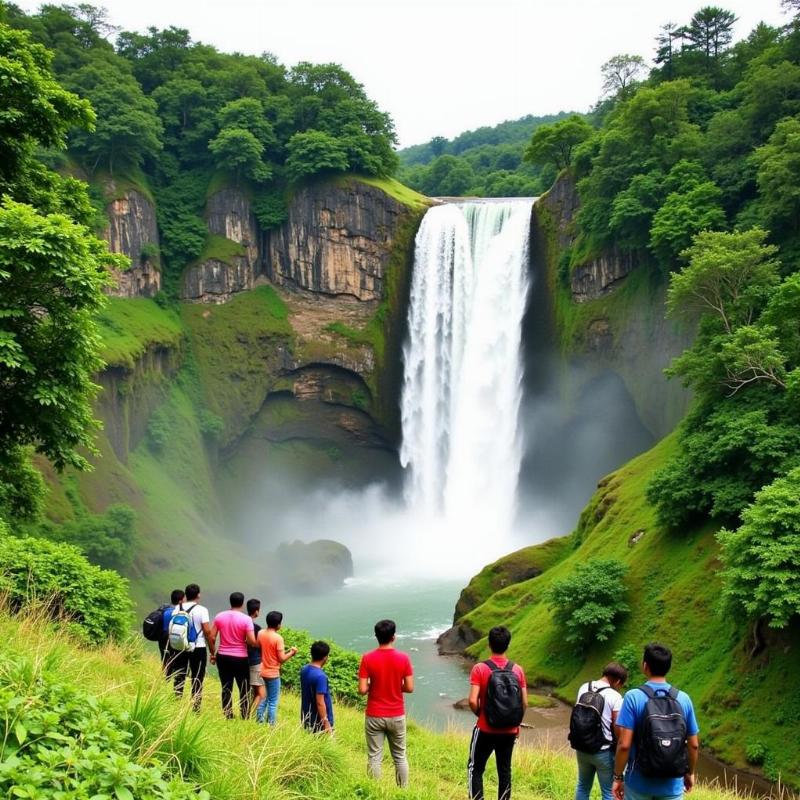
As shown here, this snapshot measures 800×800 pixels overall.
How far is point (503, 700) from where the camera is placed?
252 inches

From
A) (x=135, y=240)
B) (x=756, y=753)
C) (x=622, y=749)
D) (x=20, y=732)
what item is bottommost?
(x=756, y=753)

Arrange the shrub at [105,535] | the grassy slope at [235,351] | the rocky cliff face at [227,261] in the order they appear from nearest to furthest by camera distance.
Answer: the shrub at [105,535] → the grassy slope at [235,351] → the rocky cliff face at [227,261]

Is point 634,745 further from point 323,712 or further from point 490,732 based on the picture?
point 323,712

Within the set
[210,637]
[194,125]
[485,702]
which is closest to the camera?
[485,702]

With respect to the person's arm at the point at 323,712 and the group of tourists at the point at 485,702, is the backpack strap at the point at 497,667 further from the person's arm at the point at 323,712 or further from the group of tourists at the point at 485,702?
the person's arm at the point at 323,712

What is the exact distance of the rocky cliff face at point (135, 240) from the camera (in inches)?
1844

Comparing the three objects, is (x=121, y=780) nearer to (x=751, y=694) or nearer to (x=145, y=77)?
(x=751, y=694)

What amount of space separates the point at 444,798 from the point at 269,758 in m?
1.73

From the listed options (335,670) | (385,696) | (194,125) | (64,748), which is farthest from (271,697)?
(194,125)

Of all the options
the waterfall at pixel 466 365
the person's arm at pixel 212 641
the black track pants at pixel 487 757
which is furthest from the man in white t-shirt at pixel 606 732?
the waterfall at pixel 466 365

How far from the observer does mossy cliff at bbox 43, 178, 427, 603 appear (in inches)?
1834

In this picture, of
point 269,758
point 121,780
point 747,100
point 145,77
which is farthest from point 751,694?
point 145,77

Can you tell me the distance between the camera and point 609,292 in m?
39.8

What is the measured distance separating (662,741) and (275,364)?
151ft
